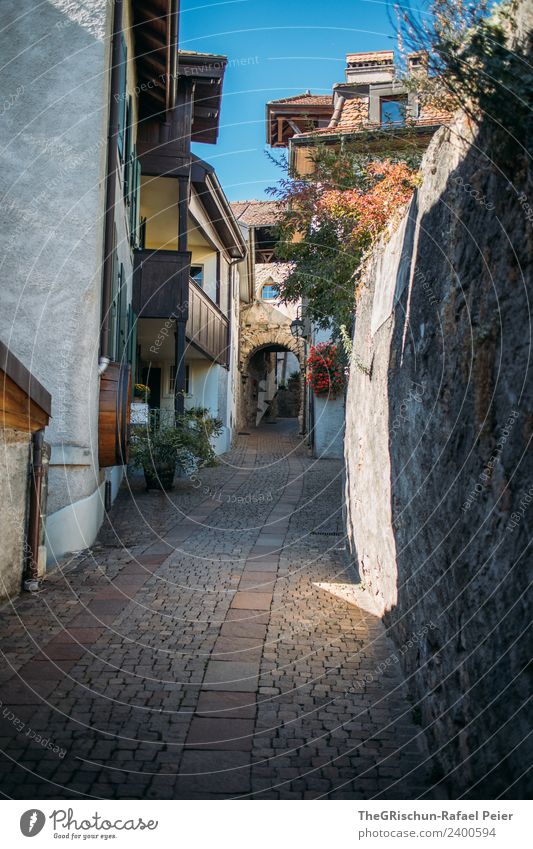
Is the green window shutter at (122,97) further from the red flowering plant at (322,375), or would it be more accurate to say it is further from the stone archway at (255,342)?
the stone archway at (255,342)

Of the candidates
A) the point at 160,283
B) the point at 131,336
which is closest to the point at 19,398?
the point at 131,336

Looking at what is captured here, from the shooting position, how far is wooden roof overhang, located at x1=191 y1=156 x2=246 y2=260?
14.5 meters

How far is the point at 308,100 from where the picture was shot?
19953mm

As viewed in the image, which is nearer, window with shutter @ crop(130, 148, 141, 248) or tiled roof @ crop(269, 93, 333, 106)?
window with shutter @ crop(130, 148, 141, 248)

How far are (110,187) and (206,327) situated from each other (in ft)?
26.9

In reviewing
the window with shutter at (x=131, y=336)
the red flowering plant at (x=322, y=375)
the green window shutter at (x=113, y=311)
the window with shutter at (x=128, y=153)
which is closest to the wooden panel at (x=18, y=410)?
the green window shutter at (x=113, y=311)

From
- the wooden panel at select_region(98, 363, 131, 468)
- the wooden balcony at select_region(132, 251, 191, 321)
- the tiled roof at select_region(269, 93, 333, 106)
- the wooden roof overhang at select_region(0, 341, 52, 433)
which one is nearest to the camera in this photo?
the wooden roof overhang at select_region(0, 341, 52, 433)

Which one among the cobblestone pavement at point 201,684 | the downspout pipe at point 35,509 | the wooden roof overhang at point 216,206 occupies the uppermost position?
the wooden roof overhang at point 216,206

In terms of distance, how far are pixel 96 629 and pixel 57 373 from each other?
10.9 ft

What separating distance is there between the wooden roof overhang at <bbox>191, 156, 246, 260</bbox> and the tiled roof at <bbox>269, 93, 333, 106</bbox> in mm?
3903

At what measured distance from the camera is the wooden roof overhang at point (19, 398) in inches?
186

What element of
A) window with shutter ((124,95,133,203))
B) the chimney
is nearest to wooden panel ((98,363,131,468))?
window with shutter ((124,95,133,203))

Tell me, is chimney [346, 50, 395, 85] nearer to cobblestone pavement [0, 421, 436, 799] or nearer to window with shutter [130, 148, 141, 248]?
window with shutter [130, 148, 141, 248]

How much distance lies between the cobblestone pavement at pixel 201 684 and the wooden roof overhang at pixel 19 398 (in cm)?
143
